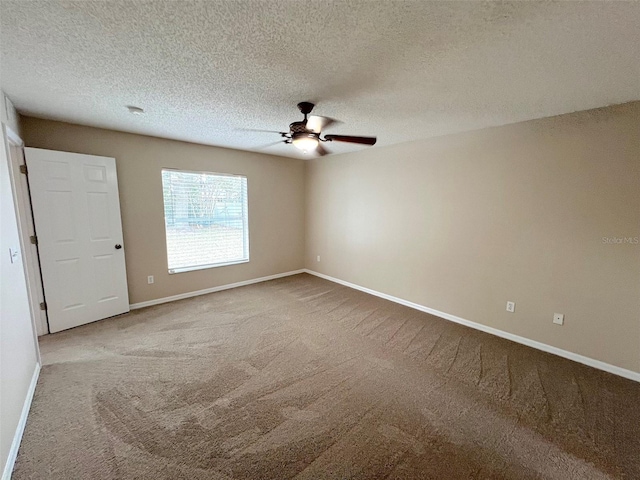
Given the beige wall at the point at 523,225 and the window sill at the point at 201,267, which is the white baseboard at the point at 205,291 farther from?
the beige wall at the point at 523,225

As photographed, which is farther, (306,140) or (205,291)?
(205,291)

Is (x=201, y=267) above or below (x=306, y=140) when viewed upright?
below

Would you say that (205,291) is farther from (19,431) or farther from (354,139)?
(354,139)

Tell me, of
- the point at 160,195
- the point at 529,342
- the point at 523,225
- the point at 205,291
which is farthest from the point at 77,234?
the point at 529,342

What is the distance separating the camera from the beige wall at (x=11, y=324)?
1530mm

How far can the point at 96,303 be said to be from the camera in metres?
3.27

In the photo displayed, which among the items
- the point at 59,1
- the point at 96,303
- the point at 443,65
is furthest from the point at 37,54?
the point at 96,303

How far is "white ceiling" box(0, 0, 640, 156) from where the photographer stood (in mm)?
1245

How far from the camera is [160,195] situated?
3750 millimetres

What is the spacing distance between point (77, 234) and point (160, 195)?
1.06m

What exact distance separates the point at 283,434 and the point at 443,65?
2629 mm

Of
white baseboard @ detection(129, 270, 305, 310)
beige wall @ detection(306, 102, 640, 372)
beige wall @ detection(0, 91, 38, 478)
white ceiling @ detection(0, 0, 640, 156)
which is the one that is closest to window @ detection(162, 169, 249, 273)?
white baseboard @ detection(129, 270, 305, 310)

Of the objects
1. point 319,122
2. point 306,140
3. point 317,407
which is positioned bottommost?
point 317,407

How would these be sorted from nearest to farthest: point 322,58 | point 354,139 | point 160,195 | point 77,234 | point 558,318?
1. point 322,58
2. point 354,139
3. point 558,318
4. point 77,234
5. point 160,195
